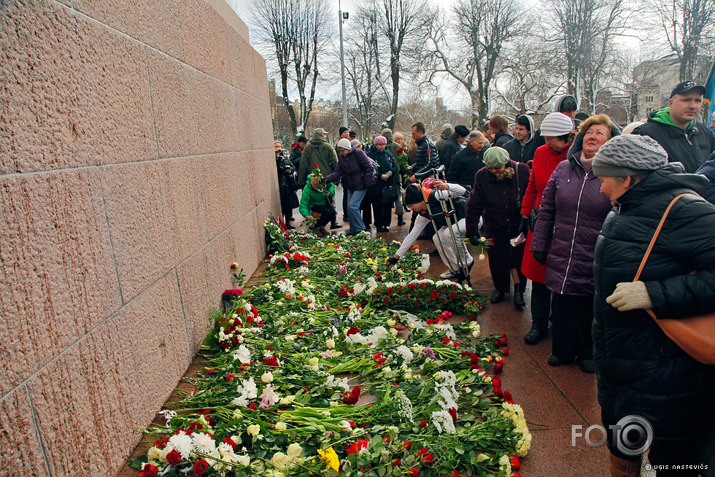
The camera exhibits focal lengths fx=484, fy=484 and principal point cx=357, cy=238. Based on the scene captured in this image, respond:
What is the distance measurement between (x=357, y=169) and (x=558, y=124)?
5.11 m

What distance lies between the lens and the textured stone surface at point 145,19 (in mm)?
2855

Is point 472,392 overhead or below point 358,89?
below

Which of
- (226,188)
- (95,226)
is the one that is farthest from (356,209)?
(95,226)

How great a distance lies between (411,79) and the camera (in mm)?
34406

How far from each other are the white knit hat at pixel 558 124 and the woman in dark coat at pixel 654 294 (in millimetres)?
2142

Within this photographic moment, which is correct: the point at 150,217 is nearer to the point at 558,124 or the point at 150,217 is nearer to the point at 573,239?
the point at 573,239

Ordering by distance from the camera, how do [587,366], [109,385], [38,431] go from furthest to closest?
[587,366]
[109,385]
[38,431]

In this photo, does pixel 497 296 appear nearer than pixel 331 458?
No

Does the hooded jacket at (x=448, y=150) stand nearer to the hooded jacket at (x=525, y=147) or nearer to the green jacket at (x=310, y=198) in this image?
the hooded jacket at (x=525, y=147)

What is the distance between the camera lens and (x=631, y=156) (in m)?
2.25

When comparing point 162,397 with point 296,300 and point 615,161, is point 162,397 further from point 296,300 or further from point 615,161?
point 615,161

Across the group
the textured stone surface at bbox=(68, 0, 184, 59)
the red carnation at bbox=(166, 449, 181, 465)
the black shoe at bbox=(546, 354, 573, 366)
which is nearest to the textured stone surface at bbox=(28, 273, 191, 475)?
the red carnation at bbox=(166, 449, 181, 465)

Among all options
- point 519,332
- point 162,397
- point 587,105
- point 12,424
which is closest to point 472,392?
point 519,332

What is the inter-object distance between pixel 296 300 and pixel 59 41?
126 inches
